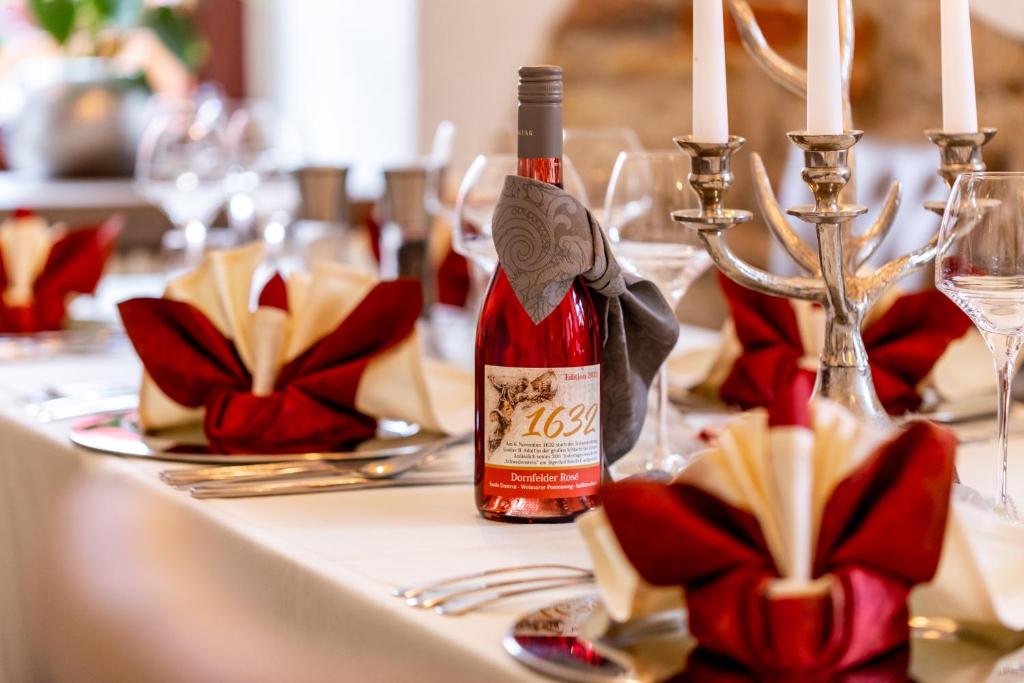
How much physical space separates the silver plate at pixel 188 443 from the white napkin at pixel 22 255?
54cm

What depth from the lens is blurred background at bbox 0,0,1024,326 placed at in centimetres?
186

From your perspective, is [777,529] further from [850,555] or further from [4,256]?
[4,256]

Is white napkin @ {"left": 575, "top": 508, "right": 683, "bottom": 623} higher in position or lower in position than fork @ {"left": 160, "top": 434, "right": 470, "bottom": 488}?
higher

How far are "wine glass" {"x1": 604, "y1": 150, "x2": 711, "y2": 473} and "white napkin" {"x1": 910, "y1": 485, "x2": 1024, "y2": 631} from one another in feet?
1.22

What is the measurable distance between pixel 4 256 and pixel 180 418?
621 millimetres

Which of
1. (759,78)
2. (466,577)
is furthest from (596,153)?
(759,78)

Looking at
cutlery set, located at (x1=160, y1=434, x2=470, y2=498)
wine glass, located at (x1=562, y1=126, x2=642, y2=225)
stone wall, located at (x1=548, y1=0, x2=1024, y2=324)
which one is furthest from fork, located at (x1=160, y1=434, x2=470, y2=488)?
stone wall, located at (x1=548, y1=0, x2=1024, y2=324)

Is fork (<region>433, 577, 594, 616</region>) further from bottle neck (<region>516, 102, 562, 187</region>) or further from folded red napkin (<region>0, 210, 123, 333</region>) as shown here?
folded red napkin (<region>0, 210, 123, 333</region>)

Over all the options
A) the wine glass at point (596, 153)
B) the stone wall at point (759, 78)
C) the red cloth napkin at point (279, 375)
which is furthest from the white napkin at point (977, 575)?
the stone wall at point (759, 78)

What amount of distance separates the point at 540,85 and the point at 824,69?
0.53 feet

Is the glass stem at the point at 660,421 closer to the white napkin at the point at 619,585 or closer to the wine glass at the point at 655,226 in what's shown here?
the wine glass at the point at 655,226

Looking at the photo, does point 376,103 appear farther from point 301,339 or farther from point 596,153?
point 301,339

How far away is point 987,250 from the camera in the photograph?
75 centimetres

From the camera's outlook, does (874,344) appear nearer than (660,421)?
No
